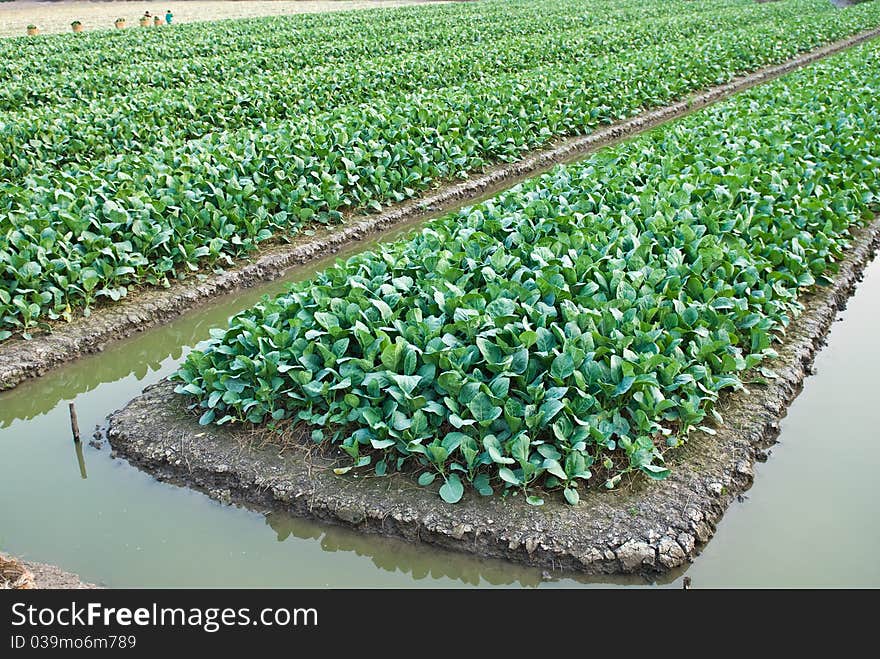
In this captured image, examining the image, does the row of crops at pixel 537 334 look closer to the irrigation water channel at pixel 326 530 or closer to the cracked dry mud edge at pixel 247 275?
the irrigation water channel at pixel 326 530

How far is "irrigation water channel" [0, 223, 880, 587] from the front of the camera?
4000mm

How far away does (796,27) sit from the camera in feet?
75.5

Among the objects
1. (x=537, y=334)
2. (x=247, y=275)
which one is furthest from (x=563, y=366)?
(x=247, y=275)

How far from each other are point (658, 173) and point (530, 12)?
22693 millimetres

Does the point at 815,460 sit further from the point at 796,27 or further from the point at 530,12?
the point at 530,12

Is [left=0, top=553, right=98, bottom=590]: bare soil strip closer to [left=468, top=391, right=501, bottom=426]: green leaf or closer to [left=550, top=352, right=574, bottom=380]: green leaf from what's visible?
[left=468, top=391, right=501, bottom=426]: green leaf

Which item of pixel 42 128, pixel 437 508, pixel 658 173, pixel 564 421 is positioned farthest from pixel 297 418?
pixel 42 128

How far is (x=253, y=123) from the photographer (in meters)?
12.4

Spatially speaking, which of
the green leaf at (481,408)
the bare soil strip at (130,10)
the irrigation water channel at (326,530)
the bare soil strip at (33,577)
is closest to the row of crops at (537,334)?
the green leaf at (481,408)

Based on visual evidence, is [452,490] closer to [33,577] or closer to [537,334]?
[537,334]

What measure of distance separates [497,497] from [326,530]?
94 centimetres

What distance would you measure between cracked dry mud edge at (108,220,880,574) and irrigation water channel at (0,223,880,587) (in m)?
0.08

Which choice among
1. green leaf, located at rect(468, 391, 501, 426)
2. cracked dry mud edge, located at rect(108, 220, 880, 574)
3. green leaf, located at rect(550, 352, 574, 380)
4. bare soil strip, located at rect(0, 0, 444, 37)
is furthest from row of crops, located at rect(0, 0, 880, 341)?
bare soil strip, located at rect(0, 0, 444, 37)

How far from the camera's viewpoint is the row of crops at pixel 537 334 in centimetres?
447
